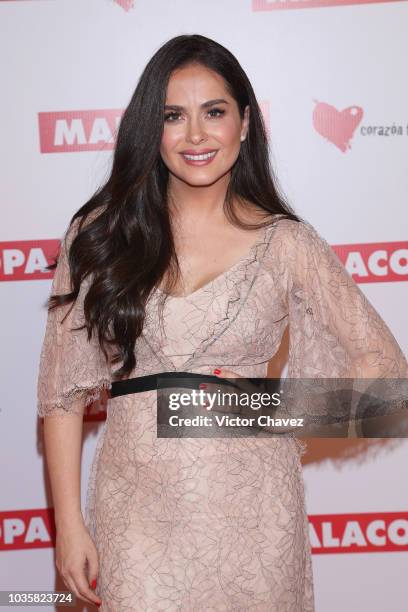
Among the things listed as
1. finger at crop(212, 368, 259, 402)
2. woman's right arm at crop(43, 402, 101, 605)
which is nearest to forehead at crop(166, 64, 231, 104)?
finger at crop(212, 368, 259, 402)

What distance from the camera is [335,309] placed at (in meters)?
1.97

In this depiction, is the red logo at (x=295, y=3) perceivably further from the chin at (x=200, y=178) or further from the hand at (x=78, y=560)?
the hand at (x=78, y=560)

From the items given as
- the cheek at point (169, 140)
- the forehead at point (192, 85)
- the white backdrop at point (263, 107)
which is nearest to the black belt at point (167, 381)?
the cheek at point (169, 140)

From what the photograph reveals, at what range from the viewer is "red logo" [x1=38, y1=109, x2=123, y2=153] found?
2.78 m

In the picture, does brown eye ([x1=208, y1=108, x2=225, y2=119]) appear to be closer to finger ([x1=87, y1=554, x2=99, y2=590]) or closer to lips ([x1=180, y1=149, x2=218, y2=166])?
lips ([x1=180, y1=149, x2=218, y2=166])

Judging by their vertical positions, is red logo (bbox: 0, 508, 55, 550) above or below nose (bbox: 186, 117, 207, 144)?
below

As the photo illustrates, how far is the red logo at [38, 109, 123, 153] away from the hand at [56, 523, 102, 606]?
1.35 metres

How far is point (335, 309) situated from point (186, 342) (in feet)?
1.19

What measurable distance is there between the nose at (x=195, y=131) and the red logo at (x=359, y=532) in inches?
62.2

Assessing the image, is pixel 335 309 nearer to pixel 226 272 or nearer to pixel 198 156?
pixel 226 272

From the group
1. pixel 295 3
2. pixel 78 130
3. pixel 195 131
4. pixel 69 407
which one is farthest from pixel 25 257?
pixel 295 3

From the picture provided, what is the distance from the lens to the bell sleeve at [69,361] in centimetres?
196

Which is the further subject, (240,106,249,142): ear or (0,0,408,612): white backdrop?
(0,0,408,612): white backdrop

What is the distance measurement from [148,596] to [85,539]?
200 mm
